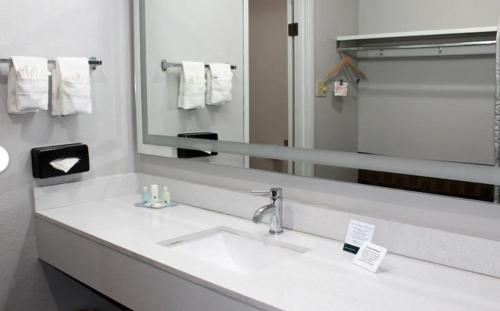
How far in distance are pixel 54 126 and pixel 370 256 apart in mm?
1475

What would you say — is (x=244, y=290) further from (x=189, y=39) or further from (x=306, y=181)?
(x=189, y=39)

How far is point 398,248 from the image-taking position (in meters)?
1.50

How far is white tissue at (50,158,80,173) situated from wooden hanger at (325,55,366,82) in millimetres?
1209

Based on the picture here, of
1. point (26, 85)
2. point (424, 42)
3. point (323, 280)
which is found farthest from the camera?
point (26, 85)

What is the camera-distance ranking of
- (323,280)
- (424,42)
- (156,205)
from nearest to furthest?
(323,280) → (424,42) → (156,205)

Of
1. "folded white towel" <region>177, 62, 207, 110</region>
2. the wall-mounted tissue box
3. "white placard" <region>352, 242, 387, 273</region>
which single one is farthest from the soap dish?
"white placard" <region>352, 242, 387, 273</region>

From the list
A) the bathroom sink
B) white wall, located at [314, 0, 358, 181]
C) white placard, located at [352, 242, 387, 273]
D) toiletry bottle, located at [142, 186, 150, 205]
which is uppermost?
white wall, located at [314, 0, 358, 181]

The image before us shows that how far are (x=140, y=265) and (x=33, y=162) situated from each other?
819 mm

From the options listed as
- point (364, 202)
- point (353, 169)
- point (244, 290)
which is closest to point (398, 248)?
point (364, 202)

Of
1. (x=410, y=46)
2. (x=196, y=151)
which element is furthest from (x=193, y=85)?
(x=410, y=46)

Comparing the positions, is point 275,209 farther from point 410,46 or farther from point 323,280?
point 410,46

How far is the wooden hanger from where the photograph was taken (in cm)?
157

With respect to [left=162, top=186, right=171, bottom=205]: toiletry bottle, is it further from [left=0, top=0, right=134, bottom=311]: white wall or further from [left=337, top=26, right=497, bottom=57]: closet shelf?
[left=337, top=26, right=497, bottom=57]: closet shelf

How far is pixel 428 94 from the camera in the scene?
1.44 m
